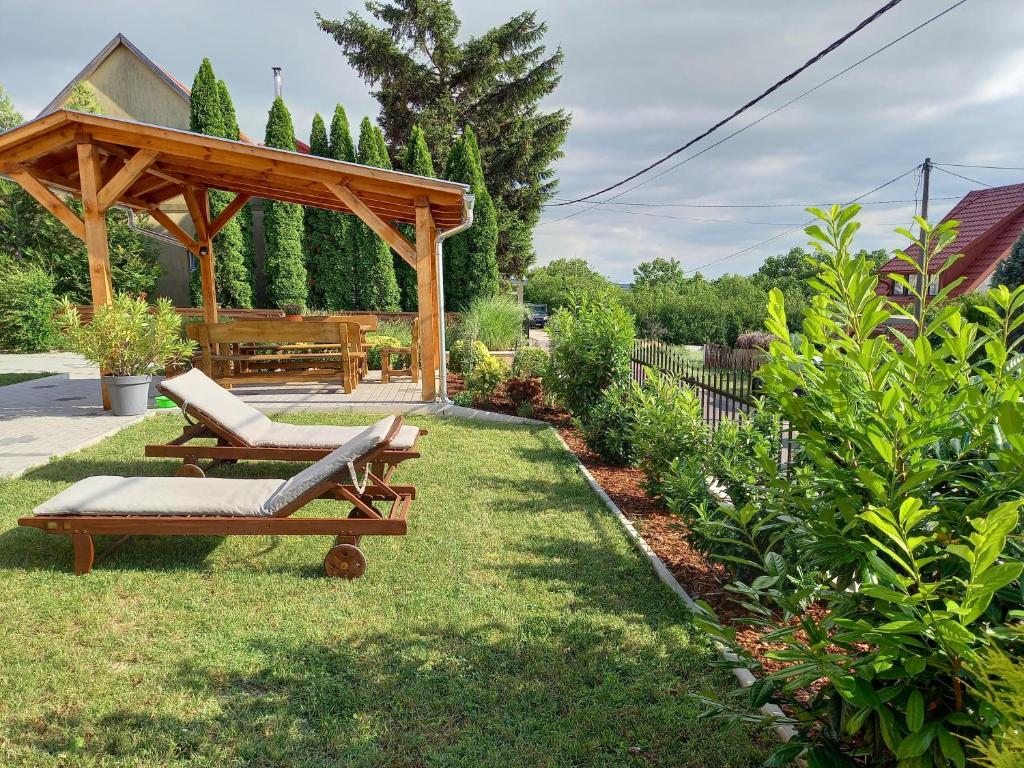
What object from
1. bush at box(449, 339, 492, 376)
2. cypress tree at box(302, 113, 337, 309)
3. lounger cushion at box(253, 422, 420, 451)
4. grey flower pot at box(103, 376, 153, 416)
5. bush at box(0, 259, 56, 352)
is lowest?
lounger cushion at box(253, 422, 420, 451)

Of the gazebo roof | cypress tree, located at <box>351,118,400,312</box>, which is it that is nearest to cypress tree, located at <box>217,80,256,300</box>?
Answer: cypress tree, located at <box>351,118,400,312</box>

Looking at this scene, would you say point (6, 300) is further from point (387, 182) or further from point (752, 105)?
point (752, 105)

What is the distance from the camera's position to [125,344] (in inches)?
334

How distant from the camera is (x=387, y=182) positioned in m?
8.73

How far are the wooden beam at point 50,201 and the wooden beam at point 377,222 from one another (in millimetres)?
3576

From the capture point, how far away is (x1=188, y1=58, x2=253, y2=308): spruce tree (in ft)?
63.6

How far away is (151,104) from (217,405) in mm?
21866

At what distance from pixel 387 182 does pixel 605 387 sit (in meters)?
4.19

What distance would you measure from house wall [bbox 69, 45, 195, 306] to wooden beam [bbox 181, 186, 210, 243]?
34.1 ft

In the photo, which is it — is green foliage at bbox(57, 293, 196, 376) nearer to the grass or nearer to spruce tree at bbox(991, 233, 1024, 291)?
the grass

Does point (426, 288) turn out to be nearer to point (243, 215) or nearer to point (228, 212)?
point (228, 212)

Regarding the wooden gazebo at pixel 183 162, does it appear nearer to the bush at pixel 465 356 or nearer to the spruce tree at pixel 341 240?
the bush at pixel 465 356

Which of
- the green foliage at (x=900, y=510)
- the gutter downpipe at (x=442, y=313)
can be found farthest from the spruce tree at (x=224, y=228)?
the green foliage at (x=900, y=510)

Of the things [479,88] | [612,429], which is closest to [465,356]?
[612,429]
